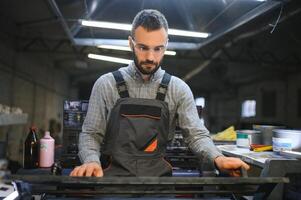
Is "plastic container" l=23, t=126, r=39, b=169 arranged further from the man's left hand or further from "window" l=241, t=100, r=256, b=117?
"window" l=241, t=100, r=256, b=117

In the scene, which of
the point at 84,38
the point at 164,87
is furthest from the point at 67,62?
the point at 164,87

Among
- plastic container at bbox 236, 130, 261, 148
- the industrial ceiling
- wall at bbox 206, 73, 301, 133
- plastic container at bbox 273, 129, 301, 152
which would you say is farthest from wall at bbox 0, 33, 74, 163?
plastic container at bbox 273, 129, 301, 152

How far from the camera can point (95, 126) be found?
4.84ft

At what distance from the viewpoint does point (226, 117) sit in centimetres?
1498

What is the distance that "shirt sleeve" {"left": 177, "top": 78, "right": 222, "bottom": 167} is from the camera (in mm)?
1487

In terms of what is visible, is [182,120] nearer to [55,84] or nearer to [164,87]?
[164,87]

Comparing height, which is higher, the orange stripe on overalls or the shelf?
the shelf

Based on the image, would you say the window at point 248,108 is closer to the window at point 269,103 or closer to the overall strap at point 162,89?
the window at point 269,103

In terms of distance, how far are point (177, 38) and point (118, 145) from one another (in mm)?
3949

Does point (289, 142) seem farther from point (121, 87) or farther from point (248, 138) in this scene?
point (121, 87)

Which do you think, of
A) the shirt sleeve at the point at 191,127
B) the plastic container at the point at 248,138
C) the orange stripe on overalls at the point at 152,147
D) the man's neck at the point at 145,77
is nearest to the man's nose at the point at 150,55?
the man's neck at the point at 145,77

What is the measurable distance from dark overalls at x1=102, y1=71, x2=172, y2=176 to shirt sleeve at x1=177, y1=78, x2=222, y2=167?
0.12m

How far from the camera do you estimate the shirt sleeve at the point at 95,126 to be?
4.70 ft

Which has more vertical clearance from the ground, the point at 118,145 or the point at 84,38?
the point at 84,38
